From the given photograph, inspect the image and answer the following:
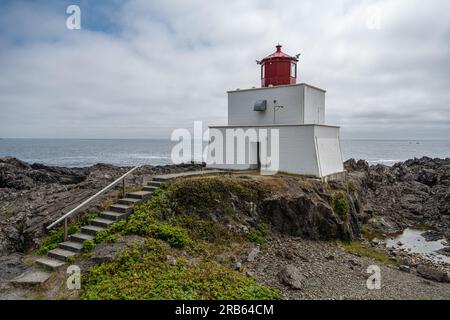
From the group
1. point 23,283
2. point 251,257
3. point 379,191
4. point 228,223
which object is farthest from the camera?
point 379,191

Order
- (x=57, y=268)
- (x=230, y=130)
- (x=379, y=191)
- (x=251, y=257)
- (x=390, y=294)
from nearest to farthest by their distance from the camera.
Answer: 1. (x=57, y=268)
2. (x=390, y=294)
3. (x=251, y=257)
4. (x=230, y=130)
5. (x=379, y=191)

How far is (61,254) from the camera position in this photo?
830 cm

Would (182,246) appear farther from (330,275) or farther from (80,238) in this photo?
(330,275)

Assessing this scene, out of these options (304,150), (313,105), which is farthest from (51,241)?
(313,105)

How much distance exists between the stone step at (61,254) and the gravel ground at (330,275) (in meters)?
5.16

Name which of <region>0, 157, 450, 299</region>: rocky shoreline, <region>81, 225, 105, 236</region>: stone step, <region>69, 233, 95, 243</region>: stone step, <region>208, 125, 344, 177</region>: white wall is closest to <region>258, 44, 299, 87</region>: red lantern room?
<region>208, 125, 344, 177</region>: white wall

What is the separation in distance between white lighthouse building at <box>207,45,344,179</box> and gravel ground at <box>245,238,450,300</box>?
442 centimetres

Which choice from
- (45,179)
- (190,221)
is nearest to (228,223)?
(190,221)

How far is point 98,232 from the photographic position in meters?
9.06

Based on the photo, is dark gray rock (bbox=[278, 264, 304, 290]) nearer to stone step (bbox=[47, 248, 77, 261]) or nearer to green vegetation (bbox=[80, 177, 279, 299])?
green vegetation (bbox=[80, 177, 279, 299])

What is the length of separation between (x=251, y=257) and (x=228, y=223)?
166 cm

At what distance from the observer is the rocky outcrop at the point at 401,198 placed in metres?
18.8
